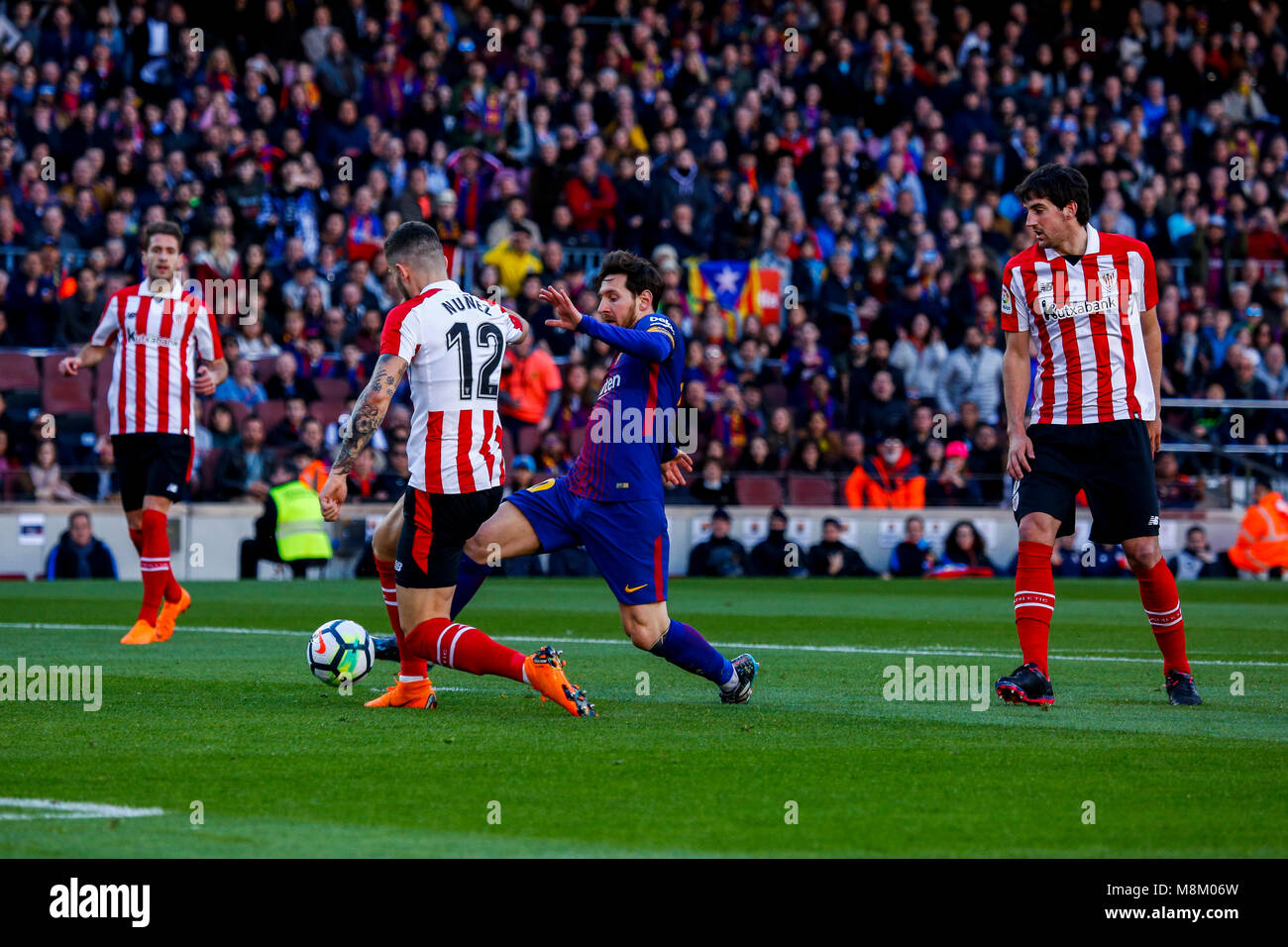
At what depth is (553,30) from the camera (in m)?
26.5

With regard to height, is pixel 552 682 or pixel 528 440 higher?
pixel 528 440

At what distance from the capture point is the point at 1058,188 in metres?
7.91

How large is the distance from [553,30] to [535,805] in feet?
74.1

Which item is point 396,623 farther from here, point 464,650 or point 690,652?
point 690,652

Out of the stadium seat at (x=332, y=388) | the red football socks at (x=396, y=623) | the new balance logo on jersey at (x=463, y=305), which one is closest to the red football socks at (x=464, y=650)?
the red football socks at (x=396, y=623)

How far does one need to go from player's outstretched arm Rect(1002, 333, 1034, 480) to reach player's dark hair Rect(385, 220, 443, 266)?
102 inches

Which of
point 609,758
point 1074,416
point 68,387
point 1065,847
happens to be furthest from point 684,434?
point 1065,847

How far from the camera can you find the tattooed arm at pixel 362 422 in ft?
23.5

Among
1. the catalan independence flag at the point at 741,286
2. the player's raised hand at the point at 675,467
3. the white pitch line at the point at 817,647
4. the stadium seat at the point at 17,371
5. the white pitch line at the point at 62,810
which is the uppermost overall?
the catalan independence flag at the point at 741,286

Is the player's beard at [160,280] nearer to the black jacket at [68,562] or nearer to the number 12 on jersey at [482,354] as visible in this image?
the number 12 on jersey at [482,354]

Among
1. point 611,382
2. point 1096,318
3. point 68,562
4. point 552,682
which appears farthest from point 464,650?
point 68,562

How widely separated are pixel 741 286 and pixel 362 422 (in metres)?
15.2

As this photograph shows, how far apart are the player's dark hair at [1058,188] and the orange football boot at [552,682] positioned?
2967 mm
